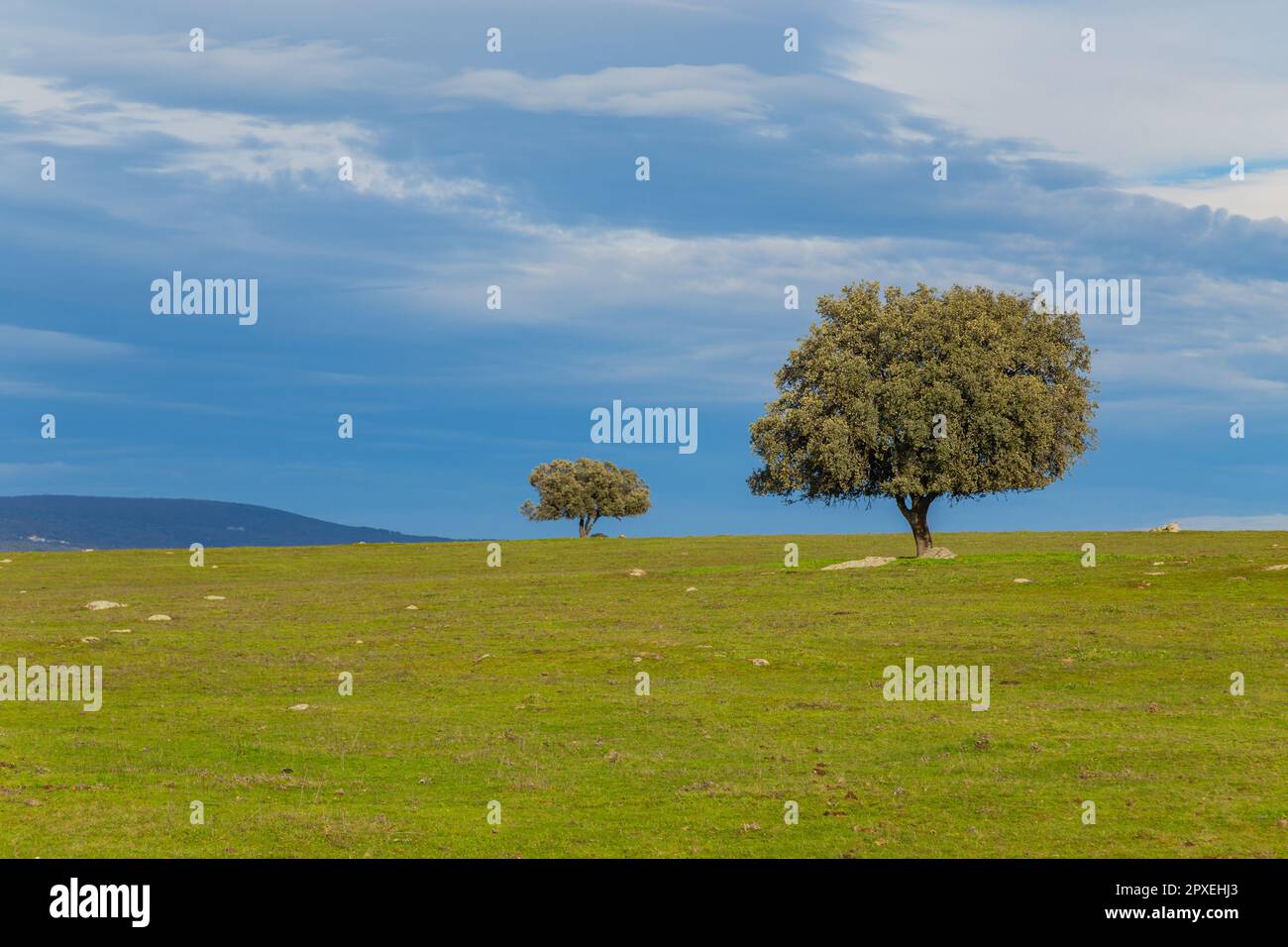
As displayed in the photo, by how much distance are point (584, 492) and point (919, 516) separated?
262 ft

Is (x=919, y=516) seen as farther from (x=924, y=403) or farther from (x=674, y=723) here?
(x=674, y=723)

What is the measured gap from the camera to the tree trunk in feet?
247

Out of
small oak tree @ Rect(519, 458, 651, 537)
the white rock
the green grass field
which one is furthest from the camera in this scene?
small oak tree @ Rect(519, 458, 651, 537)

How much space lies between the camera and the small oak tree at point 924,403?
71938 mm

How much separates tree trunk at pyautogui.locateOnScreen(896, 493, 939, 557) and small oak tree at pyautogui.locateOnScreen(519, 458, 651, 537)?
78993 mm

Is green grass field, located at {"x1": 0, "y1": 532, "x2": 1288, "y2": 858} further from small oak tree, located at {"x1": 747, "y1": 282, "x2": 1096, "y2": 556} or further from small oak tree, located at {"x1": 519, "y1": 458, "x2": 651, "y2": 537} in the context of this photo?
small oak tree, located at {"x1": 519, "y1": 458, "x2": 651, "y2": 537}

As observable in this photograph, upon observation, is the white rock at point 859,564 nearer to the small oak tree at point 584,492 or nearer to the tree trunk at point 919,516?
the tree trunk at point 919,516

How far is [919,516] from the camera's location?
7594 cm

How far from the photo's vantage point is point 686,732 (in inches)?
1232

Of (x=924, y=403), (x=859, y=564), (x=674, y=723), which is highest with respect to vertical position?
(x=924, y=403)

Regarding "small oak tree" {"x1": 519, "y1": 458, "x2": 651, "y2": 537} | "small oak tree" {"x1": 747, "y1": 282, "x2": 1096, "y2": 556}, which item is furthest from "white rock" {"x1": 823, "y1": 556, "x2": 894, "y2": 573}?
"small oak tree" {"x1": 519, "y1": 458, "x2": 651, "y2": 537}

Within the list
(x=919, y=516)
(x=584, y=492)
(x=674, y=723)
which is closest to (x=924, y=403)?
(x=919, y=516)
